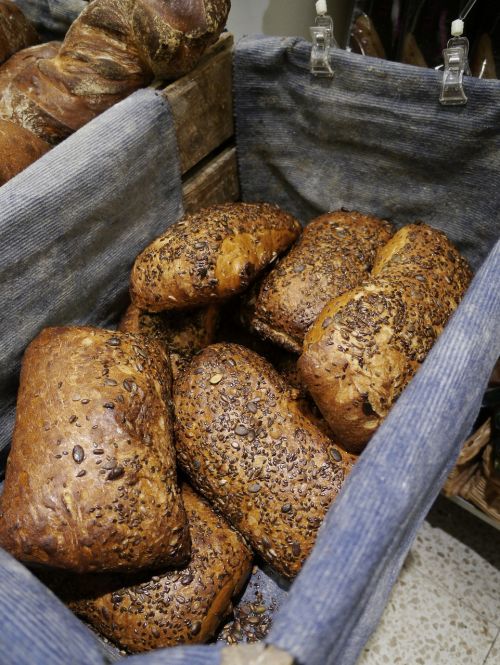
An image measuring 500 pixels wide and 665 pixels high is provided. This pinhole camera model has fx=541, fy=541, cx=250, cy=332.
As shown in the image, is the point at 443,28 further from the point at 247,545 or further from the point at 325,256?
the point at 247,545

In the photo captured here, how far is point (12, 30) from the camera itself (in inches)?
56.9

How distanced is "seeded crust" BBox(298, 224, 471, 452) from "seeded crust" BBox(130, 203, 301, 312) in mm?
198

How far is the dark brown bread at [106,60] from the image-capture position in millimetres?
1133

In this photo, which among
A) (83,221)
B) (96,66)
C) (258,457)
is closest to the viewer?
(258,457)

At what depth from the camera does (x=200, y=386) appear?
3.53ft

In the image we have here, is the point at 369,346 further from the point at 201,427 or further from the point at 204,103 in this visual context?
the point at 204,103

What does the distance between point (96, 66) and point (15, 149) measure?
271mm

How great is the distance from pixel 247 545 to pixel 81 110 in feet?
3.40

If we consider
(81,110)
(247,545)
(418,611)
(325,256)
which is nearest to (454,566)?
(418,611)

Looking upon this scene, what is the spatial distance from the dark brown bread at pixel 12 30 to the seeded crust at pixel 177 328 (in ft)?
2.59

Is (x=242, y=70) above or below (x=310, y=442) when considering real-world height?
above

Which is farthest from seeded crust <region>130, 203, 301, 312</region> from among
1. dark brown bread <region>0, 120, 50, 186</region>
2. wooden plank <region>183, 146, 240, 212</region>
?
dark brown bread <region>0, 120, 50, 186</region>

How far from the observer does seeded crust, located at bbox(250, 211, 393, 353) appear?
115 centimetres

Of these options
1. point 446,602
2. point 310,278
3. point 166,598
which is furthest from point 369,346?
point 446,602
